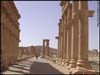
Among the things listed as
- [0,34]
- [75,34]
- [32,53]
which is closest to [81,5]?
[75,34]

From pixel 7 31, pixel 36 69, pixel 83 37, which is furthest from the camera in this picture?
pixel 7 31

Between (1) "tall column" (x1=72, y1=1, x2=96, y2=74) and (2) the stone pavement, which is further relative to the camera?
(2) the stone pavement

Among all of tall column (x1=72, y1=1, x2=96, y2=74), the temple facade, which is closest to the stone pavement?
the temple facade

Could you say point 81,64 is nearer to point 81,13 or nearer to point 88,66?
point 88,66

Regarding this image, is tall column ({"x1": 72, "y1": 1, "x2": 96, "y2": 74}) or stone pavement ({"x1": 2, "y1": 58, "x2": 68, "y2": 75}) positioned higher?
tall column ({"x1": 72, "y1": 1, "x2": 96, "y2": 74})

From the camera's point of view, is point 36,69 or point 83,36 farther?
point 36,69

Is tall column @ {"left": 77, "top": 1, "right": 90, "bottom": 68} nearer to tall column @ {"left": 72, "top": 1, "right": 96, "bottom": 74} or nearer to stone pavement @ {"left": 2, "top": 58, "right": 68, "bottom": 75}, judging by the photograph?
tall column @ {"left": 72, "top": 1, "right": 96, "bottom": 74}

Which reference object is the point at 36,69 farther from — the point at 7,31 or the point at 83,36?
the point at 7,31

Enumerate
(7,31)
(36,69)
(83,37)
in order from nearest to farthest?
(83,37) → (36,69) → (7,31)

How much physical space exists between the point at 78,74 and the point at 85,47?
2846 mm

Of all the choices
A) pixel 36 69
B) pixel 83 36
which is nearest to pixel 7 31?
pixel 36 69

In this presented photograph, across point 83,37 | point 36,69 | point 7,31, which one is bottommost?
point 36,69

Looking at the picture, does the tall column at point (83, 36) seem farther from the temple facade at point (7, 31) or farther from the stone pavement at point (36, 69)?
the temple facade at point (7, 31)

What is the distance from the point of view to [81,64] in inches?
886
